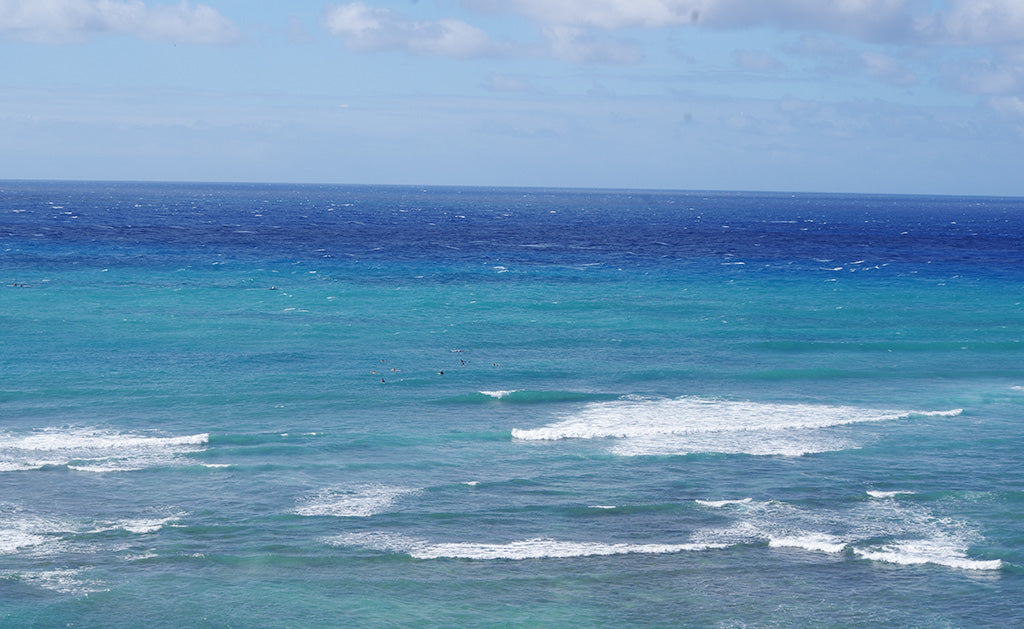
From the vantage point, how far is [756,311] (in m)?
82.9

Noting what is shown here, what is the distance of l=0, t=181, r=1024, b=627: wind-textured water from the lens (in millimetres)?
30219

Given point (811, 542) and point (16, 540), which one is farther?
point (811, 542)

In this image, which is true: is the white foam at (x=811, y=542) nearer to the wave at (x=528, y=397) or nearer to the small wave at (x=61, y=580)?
the wave at (x=528, y=397)

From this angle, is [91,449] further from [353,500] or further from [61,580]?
[61,580]

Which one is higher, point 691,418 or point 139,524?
point 691,418

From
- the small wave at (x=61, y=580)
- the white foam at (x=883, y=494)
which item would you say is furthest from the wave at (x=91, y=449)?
the white foam at (x=883, y=494)

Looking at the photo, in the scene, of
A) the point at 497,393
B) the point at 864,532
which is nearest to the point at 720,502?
the point at 864,532

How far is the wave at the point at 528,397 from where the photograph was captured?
174 feet

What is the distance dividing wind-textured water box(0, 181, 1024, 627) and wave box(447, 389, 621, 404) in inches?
10.8

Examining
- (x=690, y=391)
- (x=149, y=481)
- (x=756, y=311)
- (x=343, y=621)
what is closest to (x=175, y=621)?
(x=343, y=621)

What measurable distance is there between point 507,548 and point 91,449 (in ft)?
67.0

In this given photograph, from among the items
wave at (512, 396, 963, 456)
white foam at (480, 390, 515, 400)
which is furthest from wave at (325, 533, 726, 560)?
white foam at (480, 390, 515, 400)

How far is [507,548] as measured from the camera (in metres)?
33.5

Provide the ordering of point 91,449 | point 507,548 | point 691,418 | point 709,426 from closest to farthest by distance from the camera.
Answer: point 507,548
point 91,449
point 709,426
point 691,418
